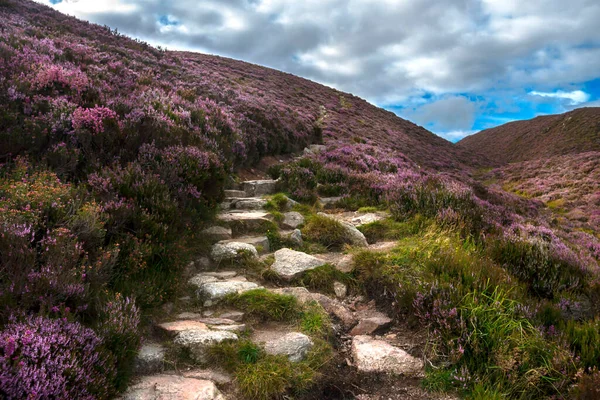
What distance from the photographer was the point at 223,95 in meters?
16.2

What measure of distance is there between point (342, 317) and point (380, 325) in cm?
52

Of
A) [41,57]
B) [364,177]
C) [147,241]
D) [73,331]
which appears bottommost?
[73,331]

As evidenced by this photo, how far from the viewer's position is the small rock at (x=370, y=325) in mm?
4488

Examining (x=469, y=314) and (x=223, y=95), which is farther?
(x=223, y=95)

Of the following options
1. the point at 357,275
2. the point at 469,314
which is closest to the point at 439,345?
the point at 469,314

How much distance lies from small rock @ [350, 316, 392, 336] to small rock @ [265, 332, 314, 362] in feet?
2.58

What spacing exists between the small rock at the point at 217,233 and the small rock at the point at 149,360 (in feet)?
10.5

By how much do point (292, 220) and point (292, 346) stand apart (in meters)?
4.49

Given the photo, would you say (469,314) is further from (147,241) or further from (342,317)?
(147,241)

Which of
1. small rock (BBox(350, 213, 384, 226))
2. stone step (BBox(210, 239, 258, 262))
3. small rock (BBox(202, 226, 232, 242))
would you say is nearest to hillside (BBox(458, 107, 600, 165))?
small rock (BBox(350, 213, 384, 226))

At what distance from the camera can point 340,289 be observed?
550 cm

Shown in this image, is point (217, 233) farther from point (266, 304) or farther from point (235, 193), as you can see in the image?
point (235, 193)

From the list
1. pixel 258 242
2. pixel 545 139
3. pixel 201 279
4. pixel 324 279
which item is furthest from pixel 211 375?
pixel 545 139

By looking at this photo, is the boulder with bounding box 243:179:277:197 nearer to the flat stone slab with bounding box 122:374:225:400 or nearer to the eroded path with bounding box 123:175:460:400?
the eroded path with bounding box 123:175:460:400
